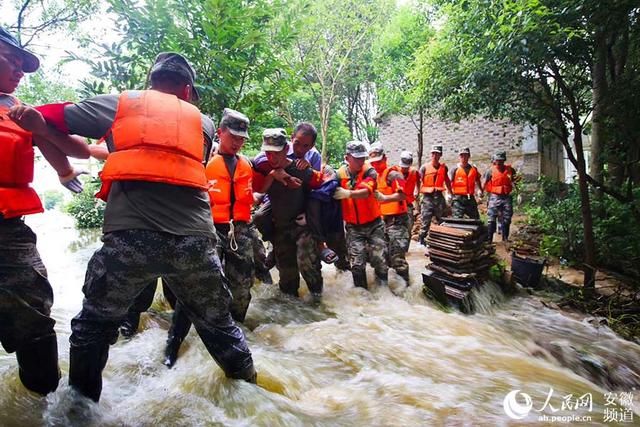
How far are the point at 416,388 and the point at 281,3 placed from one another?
5540 mm

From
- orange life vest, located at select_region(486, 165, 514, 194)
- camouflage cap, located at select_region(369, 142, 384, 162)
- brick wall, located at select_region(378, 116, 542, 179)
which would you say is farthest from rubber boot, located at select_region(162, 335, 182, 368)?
brick wall, located at select_region(378, 116, 542, 179)

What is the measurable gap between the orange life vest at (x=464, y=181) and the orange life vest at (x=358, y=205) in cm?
463

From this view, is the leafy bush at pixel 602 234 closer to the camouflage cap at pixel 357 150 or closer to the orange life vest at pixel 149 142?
the camouflage cap at pixel 357 150

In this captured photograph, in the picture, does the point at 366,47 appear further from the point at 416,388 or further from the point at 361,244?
the point at 416,388

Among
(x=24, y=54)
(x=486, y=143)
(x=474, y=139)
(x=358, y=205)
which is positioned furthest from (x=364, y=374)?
(x=474, y=139)

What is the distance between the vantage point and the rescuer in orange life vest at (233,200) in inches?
143

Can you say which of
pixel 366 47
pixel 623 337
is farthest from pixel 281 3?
pixel 366 47

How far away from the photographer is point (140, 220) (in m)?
2.15

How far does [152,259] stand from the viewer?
2172mm

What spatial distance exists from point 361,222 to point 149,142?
385 centimetres

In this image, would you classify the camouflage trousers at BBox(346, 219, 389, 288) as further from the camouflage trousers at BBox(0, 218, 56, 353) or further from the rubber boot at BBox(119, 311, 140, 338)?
the camouflage trousers at BBox(0, 218, 56, 353)

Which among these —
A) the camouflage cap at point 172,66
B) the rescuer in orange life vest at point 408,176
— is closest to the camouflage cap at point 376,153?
the rescuer in orange life vest at point 408,176

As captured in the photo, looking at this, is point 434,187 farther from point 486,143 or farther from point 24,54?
point 486,143

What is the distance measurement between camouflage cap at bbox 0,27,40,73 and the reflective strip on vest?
382 inches
